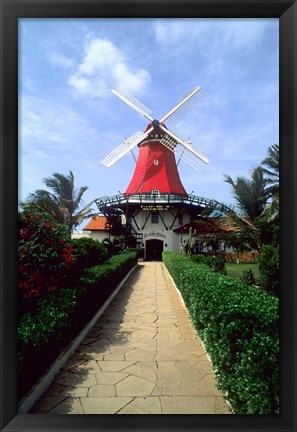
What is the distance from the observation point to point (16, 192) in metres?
1.99

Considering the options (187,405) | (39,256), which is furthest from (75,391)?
(39,256)

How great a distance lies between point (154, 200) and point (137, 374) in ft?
70.6

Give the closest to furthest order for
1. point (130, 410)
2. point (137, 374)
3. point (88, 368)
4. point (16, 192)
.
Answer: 1. point (16, 192)
2. point (130, 410)
3. point (137, 374)
4. point (88, 368)

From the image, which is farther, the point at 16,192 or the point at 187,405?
the point at 187,405

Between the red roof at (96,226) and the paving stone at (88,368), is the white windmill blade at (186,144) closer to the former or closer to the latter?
the red roof at (96,226)

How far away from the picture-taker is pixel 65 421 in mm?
1846

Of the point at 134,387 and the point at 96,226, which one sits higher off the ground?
the point at 96,226

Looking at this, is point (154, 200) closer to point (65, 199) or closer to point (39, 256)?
point (65, 199)

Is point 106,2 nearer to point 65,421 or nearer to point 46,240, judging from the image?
point 65,421

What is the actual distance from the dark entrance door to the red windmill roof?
17.1 ft

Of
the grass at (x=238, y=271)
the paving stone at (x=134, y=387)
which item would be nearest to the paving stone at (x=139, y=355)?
the paving stone at (x=134, y=387)
